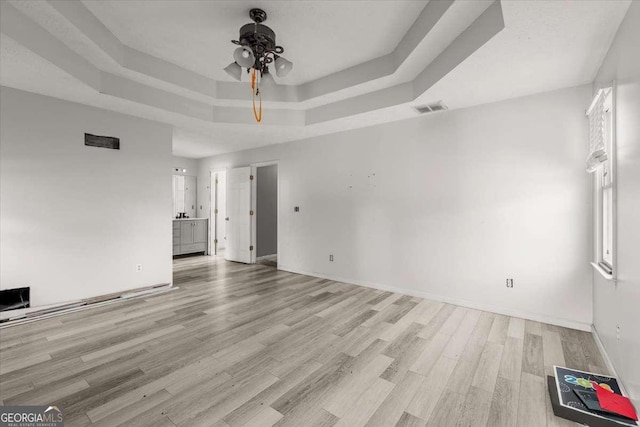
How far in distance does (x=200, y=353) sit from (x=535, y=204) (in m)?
3.83

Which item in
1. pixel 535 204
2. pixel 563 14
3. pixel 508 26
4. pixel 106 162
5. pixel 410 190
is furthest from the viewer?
pixel 410 190

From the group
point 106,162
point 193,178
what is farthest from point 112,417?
point 193,178

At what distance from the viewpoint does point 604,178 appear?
2.51 meters

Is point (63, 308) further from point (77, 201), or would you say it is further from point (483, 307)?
point (483, 307)

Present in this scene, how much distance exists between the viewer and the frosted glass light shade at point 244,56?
249 centimetres

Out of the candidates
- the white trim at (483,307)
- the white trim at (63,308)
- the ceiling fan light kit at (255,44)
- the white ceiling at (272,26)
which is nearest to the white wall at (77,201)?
the white trim at (63,308)

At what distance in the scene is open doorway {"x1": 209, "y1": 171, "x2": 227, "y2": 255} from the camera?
740 centimetres

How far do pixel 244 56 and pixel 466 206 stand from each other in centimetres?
312

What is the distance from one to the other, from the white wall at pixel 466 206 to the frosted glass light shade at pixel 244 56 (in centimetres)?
246

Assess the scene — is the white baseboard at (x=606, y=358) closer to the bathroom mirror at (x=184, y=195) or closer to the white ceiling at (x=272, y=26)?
the white ceiling at (x=272, y=26)

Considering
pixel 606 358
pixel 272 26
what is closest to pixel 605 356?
pixel 606 358

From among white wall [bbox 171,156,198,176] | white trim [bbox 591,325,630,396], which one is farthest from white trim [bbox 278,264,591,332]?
white wall [bbox 171,156,198,176]

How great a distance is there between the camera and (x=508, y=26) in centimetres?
203

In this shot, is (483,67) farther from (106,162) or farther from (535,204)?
(106,162)
